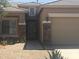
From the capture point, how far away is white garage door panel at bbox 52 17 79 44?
21.6 meters

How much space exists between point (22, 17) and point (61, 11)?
527cm

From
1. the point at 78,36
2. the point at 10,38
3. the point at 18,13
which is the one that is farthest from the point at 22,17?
the point at 78,36

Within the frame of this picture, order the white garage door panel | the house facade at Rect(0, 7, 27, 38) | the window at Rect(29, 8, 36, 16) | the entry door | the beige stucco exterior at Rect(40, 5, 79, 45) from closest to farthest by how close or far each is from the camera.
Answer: the beige stucco exterior at Rect(40, 5, 79, 45) < the white garage door panel < the house facade at Rect(0, 7, 27, 38) < the entry door < the window at Rect(29, 8, 36, 16)

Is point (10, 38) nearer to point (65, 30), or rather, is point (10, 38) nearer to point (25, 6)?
point (25, 6)

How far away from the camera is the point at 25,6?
26.0 m

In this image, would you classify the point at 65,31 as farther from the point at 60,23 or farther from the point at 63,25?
the point at 60,23

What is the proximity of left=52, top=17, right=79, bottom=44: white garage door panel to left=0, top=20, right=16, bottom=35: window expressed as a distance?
18.4 feet

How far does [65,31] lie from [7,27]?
7.03m

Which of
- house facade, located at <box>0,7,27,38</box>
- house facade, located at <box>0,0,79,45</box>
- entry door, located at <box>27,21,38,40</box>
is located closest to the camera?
house facade, located at <box>0,0,79,45</box>

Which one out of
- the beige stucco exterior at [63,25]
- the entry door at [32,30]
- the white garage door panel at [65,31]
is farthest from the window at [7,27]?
the entry door at [32,30]

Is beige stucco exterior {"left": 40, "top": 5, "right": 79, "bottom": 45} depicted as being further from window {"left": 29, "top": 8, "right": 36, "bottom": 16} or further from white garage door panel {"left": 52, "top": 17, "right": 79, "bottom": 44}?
window {"left": 29, "top": 8, "right": 36, "bottom": 16}

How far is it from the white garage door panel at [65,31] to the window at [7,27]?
562 cm

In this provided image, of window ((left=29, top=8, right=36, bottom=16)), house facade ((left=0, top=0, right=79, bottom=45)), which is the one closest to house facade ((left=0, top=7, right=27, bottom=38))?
house facade ((left=0, top=0, right=79, bottom=45))

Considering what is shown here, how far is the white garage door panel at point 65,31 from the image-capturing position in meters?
21.6
